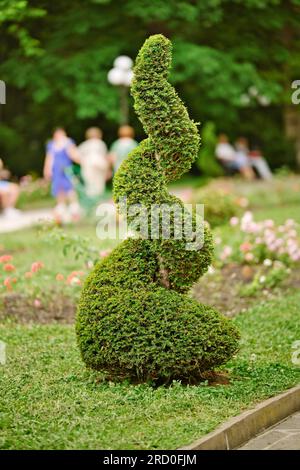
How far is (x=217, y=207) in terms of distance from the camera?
15.6 m

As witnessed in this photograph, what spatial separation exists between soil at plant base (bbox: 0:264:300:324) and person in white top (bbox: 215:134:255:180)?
1660cm

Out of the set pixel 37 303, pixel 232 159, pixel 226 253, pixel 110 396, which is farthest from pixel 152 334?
pixel 232 159

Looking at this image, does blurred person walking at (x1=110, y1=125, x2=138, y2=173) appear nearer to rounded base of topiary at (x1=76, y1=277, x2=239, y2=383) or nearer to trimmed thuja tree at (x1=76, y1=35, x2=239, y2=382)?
trimmed thuja tree at (x1=76, y1=35, x2=239, y2=382)

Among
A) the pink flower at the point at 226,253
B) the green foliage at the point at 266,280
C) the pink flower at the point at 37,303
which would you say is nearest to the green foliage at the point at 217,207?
the pink flower at the point at 226,253

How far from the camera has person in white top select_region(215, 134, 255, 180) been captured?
28.7m

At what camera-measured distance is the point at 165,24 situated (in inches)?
872

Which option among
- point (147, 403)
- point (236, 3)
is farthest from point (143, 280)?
point (236, 3)

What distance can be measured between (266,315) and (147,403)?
3.26 metres

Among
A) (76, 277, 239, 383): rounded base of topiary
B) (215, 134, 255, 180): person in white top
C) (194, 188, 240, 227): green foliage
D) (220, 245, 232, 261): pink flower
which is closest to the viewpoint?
(76, 277, 239, 383): rounded base of topiary

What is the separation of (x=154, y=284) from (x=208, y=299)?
392 centimetres

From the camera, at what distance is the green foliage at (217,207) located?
612 inches

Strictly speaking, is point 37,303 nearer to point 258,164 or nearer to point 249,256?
point 249,256

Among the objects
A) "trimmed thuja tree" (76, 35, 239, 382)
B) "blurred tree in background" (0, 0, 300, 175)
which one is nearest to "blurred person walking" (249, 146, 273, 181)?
"blurred tree in background" (0, 0, 300, 175)

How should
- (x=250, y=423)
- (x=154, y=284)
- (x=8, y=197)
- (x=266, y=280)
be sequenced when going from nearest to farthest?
(x=250, y=423) → (x=154, y=284) → (x=266, y=280) → (x=8, y=197)
